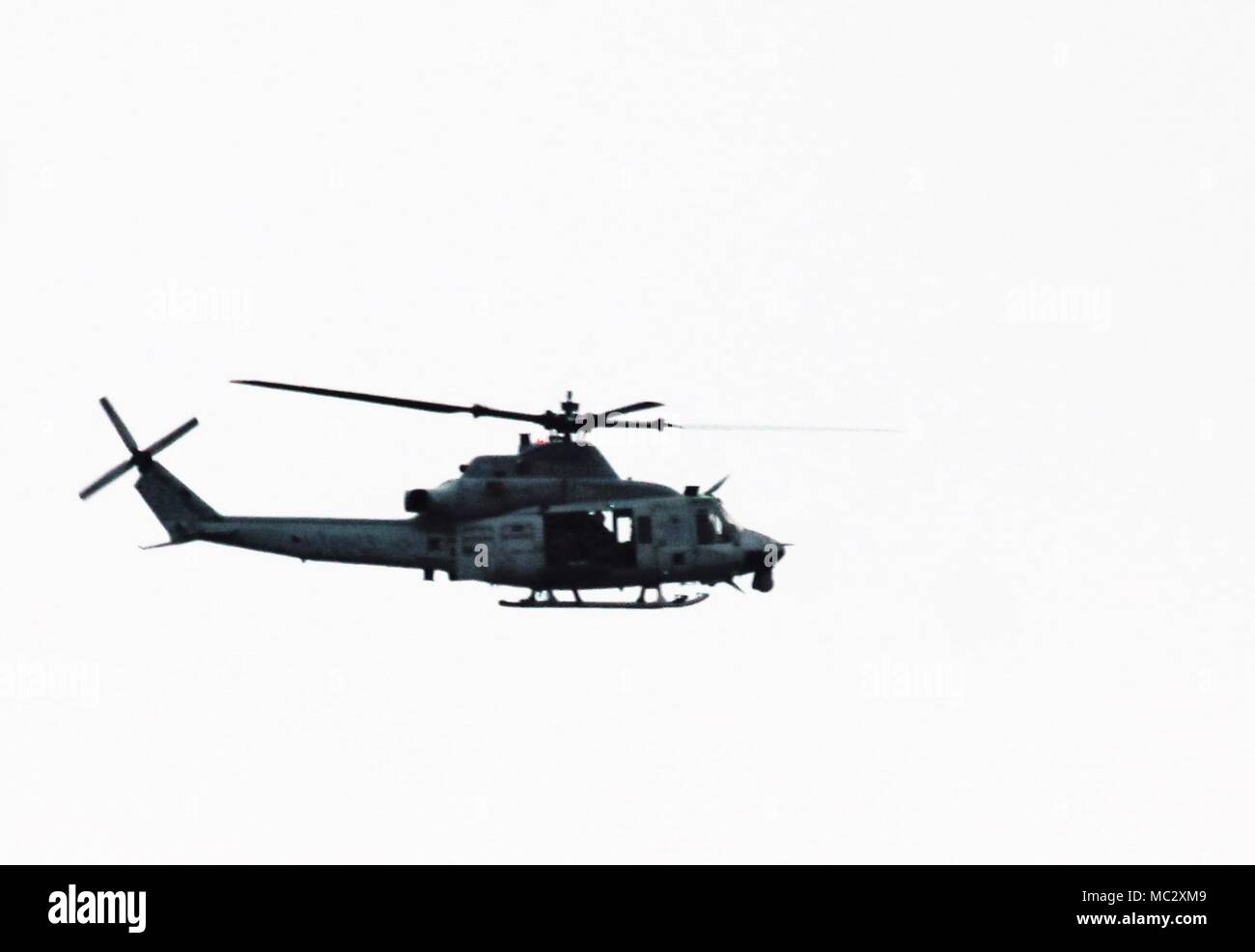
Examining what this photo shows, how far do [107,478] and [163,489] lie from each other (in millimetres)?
847

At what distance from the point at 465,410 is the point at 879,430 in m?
6.00

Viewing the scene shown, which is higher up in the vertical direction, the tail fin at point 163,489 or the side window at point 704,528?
the tail fin at point 163,489

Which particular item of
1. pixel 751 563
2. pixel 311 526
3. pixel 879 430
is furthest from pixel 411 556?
pixel 879 430

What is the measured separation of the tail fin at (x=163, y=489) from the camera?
24.7 meters

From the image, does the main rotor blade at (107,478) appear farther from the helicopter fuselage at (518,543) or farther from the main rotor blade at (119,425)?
the helicopter fuselage at (518,543)

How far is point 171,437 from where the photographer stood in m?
25.1

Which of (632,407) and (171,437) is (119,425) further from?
(632,407)

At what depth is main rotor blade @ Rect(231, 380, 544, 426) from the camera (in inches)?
909

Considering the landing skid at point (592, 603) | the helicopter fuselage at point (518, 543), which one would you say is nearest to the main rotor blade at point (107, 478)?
the helicopter fuselage at point (518, 543)

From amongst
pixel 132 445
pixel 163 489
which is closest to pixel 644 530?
pixel 163 489

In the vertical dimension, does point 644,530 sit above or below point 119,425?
below

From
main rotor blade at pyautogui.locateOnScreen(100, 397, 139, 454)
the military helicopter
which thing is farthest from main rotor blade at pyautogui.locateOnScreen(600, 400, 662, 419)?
main rotor blade at pyautogui.locateOnScreen(100, 397, 139, 454)

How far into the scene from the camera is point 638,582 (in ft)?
80.8
